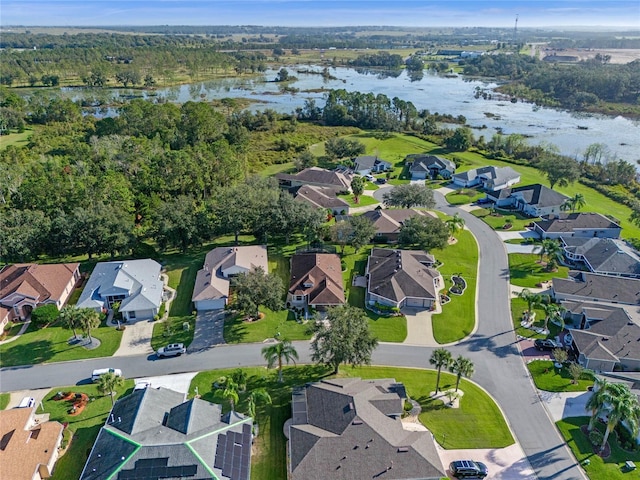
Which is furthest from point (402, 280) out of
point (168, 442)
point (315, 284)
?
point (168, 442)

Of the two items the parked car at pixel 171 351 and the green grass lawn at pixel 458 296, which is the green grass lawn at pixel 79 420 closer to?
the parked car at pixel 171 351

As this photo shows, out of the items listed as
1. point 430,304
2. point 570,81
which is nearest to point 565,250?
point 430,304

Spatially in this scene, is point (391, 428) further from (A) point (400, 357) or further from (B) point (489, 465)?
(A) point (400, 357)

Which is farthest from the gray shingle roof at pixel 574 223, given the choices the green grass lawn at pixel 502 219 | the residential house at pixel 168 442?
the residential house at pixel 168 442

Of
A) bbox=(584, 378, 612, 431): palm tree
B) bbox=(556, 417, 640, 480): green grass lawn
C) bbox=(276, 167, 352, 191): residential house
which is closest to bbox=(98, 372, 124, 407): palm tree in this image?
bbox=(556, 417, 640, 480): green grass lawn

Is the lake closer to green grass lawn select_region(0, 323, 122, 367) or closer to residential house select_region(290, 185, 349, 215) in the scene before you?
residential house select_region(290, 185, 349, 215)

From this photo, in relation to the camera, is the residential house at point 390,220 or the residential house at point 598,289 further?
the residential house at point 390,220
